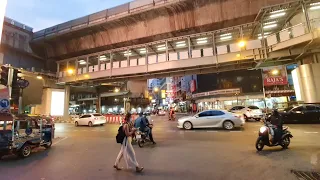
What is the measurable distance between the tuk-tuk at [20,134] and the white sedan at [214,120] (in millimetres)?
10260

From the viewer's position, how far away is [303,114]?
16.2 metres

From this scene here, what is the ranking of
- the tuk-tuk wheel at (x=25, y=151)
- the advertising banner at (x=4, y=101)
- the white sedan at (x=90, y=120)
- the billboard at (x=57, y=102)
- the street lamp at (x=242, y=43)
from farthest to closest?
1. the billboard at (x=57, y=102)
2. the white sedan at (x=90, y=120)
3. the street lamp at (x=242, y=43)
4. the advertising banner at (x=4, y=101)
5. the tuk-tuk wheel at (x=25, y=151)

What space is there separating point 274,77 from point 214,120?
2567cm

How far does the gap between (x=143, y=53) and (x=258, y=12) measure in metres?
15.2

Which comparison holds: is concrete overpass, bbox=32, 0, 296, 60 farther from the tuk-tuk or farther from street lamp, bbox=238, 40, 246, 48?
the tuk-tuk

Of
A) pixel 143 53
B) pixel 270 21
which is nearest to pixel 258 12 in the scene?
pixel 270 21

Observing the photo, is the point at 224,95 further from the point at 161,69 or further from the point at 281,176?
the point at 281,176

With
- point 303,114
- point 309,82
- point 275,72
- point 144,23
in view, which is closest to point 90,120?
point 144,23

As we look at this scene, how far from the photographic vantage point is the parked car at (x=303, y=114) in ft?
52.0

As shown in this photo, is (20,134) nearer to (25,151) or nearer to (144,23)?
(25,151)

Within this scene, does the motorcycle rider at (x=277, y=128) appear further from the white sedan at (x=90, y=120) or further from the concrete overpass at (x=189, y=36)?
the white sedan at (x=90, y=120)

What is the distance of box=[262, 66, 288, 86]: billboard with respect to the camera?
3309cm

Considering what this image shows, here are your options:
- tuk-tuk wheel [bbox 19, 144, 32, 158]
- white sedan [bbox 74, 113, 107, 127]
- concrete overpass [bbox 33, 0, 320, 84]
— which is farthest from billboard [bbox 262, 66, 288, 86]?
tuk-tuk wheel [bbox 19, 144, 32, 158]

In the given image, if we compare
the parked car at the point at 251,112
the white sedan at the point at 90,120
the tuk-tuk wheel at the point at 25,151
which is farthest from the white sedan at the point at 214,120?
the white sedan at the point at 90,120
